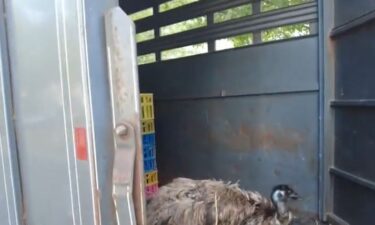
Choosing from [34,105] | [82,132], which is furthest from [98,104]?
[34,105]

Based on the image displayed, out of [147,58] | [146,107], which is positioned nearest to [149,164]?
[146,107]

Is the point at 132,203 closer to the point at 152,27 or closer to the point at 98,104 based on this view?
the point at 98,104

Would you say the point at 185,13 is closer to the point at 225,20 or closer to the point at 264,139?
the point at 225,20

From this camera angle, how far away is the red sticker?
0.89m

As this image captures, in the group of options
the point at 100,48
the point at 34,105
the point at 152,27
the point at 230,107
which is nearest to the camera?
the point at 100,48

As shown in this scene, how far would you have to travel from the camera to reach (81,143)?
2.94 feet

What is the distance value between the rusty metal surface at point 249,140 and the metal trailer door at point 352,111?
0.73 ft

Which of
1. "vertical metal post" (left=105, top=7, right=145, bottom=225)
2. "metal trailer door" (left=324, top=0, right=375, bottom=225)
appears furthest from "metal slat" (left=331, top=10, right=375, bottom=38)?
"vertical metal post" (left=105, top=7, right=145, bottom=225)

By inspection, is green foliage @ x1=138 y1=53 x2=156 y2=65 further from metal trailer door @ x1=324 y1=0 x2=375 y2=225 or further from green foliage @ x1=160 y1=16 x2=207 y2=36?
metal trailer door @ x1=324 y1=0 x2=375 y2=225

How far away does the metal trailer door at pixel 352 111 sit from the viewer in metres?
2.37

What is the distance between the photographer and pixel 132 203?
0.89 metres

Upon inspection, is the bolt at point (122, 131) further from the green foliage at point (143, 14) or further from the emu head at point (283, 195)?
the green foliage at point (143, 14)

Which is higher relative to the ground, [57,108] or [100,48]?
[100,48]

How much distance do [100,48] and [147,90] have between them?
367 cm
